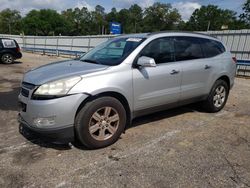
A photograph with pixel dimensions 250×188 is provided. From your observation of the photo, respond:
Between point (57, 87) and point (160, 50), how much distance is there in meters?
1.97

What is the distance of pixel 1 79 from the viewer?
9.94 meters

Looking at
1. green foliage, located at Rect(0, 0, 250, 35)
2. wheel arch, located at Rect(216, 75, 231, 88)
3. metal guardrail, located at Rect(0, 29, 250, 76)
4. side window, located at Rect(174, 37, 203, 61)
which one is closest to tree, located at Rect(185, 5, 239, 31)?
green foliage, located at Rect(0, 0, 250, 35)

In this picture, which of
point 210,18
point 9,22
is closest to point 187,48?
point 210,18

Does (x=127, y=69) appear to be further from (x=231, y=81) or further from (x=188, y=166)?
(x=231, y=81)

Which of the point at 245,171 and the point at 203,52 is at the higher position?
the point at 203,52

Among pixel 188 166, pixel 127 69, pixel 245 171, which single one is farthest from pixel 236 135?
pixel 127 69

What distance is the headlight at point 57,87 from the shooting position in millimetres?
3416

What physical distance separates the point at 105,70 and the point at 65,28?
350 ft

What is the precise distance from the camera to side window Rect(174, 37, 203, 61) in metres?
4.77

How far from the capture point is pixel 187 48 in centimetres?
496

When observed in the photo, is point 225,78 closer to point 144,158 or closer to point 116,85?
point 116,85

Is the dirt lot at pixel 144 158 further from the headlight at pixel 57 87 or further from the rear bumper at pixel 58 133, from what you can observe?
the headlight at pixel 57 87

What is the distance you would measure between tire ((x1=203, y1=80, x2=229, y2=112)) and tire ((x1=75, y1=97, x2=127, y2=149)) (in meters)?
2.36

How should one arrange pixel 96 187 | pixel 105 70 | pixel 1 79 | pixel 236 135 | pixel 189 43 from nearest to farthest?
pixel 96 187 < pixel 105 70 < pixel 236 135 < pixel 189 43 < pixel 1 79
